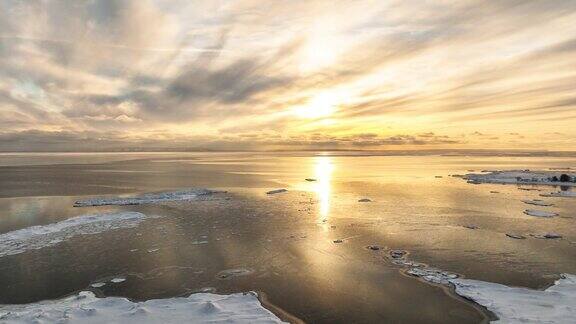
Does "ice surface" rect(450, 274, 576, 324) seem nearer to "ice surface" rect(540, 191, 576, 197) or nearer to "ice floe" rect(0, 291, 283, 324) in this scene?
"ice floe" rect(0, 291, 283, 324)

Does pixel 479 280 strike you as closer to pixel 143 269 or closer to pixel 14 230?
pixel 143 269

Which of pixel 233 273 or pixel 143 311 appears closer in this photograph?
pixel 143 311

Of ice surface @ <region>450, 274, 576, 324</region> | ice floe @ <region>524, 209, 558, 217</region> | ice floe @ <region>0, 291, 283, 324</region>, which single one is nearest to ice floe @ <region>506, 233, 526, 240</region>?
ice surface @ <region>450, 274, 576, 324</region>

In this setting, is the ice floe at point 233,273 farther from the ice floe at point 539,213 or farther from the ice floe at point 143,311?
the ice floe at point 539,213

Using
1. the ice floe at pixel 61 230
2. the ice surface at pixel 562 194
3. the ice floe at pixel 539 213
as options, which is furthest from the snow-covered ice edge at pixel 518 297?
the ice surface at pixel 562 194

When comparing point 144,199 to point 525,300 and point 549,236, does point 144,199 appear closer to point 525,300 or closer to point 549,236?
point 525,300

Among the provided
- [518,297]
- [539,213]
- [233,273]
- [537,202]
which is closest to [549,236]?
[539,213]
